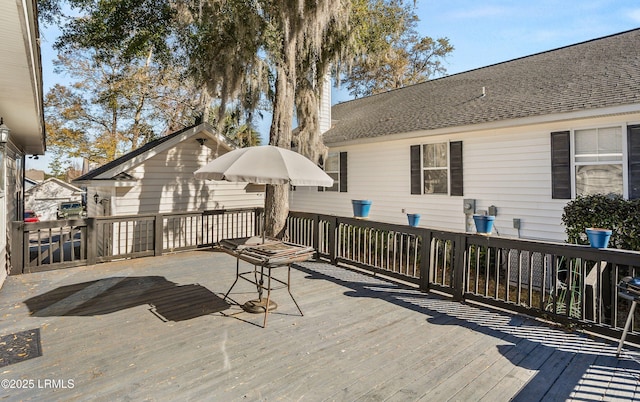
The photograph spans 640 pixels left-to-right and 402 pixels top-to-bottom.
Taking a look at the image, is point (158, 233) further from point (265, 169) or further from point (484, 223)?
point (484, 223)

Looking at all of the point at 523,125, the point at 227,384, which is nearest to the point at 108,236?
the point at 227,384

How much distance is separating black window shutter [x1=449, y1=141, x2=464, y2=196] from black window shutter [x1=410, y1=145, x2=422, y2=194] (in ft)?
2.56

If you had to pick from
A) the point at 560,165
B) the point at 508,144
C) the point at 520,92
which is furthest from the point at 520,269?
the point at 520,92

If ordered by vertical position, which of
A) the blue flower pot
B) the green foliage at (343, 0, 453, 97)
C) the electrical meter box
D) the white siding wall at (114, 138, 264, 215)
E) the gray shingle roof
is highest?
the green foliage at (343, 0, 453, 97)

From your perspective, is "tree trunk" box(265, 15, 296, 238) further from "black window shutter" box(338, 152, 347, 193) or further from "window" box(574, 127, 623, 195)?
"window" box(574, 127, 623, 195)

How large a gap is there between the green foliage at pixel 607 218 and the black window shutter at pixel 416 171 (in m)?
3.13

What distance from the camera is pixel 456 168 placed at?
7.68 m

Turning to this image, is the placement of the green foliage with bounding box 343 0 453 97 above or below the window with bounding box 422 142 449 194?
above

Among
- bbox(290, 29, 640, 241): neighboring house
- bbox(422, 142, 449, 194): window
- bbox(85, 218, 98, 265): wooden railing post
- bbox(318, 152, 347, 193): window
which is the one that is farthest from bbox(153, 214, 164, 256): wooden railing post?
bbox(422, 142, 449, 194): window

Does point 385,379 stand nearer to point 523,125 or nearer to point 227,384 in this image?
point 227,384

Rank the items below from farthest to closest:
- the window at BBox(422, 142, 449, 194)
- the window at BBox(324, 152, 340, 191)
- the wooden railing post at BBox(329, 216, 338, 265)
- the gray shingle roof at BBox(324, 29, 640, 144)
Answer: the window at BBox(324, 152, 340, 191) → the window at BBox(422, 142, 449, 194) → the wooden railing post at BBox(329, 216, 338, 265) → the gray shingle roof at BBox(324, 29, 640, 144)

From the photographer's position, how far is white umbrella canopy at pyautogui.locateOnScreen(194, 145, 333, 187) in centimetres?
363

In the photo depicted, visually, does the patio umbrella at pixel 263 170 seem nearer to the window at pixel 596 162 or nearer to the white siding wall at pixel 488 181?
the white siding wall at pixel 488 181

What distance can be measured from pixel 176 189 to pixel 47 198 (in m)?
24.0
